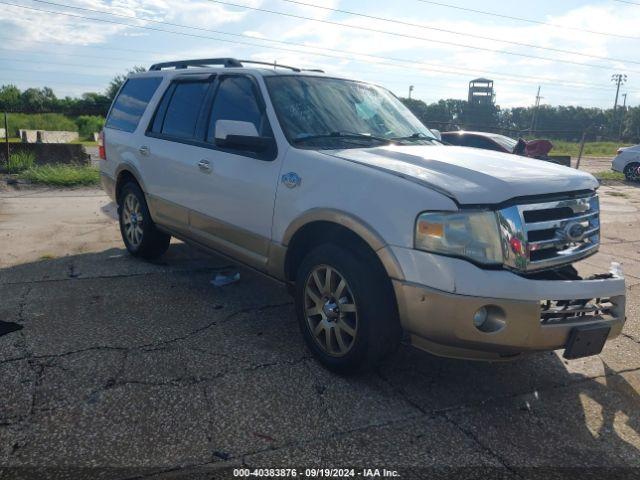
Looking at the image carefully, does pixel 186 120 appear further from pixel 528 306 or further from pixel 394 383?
pixel 528 306

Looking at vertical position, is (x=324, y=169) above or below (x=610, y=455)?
above

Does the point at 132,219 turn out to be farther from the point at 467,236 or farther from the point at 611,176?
the point at 611,176

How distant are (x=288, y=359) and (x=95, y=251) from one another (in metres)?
3.64

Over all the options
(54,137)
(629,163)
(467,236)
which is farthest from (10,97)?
(467,236)

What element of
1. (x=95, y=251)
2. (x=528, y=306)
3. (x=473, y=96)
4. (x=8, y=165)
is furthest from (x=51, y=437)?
(x=473, y=96)

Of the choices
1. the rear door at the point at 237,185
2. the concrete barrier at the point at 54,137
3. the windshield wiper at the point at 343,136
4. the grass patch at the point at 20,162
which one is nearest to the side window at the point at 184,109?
the rear door at the point at 237,185

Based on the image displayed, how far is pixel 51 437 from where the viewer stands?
2.74 meters

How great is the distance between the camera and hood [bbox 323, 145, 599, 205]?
Result: 2967 mm

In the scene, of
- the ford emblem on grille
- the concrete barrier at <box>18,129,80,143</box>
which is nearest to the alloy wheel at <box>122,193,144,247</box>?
the ford emblem on grille

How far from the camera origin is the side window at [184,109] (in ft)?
15.8

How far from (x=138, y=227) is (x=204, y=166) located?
5.74 feet

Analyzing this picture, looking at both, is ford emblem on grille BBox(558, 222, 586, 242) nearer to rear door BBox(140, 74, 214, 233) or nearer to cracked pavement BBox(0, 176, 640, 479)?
cracked pavement BBox(0, 176, 640, 479)

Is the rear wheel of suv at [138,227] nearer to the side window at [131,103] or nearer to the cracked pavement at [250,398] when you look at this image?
the side window at [131,103]

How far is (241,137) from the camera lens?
146 inches
